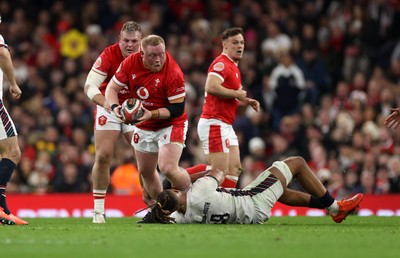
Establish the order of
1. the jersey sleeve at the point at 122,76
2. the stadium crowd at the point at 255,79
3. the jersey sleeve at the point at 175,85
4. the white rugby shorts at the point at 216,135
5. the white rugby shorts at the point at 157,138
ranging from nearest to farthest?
1. the jersey sleeve at the point at 175,85
2. the jersey sleeve at the point at 122,76
3. the white rugby shorts at the point at 157,138
4. the white rugby shorts at the point at 216,135
5. the stadium crowd at the point at 255,79

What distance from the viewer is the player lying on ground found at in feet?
35.4

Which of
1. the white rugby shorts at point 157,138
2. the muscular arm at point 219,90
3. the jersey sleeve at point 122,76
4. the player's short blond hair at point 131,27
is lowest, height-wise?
the white rugby shorts at point 157,138

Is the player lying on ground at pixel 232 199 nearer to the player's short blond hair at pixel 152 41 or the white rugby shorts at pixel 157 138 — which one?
the white rugby shorts at pixel 157 138

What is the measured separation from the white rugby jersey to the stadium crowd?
5.87m

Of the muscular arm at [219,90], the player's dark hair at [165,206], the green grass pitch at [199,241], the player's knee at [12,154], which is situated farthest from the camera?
the muscular arm at [219,90]

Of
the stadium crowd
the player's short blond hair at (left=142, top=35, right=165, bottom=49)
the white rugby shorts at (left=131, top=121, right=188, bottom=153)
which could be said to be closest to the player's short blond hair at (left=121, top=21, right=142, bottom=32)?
the player's short blond hair at (left=142, top=35, right=165, bottom=49)

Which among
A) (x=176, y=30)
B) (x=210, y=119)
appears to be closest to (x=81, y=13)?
(x=176, y=30)

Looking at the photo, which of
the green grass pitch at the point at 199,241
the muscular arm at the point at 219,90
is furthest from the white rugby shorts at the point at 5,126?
the muscular arm at the point at 219,90

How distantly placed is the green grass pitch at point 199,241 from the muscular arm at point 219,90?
2.47 metres

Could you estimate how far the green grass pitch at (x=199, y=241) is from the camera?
7922 millimetres

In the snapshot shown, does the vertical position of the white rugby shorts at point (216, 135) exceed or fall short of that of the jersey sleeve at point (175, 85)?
it falls short

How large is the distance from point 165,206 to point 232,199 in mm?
753

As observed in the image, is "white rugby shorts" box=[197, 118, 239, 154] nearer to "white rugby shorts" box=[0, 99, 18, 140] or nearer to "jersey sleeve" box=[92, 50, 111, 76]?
"jersey sleeve" box=[92, 50, 111, 76]

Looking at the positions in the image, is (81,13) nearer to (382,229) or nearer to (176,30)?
(176,30)
